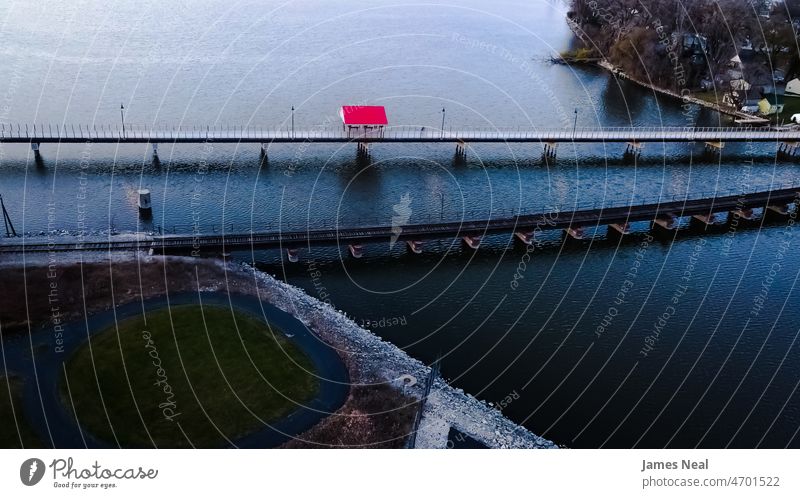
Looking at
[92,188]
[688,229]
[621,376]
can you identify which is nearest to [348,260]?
[621,376]

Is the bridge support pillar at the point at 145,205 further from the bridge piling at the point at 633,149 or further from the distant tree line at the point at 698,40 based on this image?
the distant tree line at the point at 698,40

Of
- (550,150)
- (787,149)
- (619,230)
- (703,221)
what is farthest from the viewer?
(787,149)

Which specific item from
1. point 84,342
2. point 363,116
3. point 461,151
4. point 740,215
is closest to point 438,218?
point 461,151

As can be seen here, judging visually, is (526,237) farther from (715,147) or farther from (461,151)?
(715,147)

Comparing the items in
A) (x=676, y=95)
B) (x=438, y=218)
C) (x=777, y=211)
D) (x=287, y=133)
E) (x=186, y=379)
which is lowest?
(x=186, y=379)

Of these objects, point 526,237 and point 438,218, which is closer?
point 526,237
